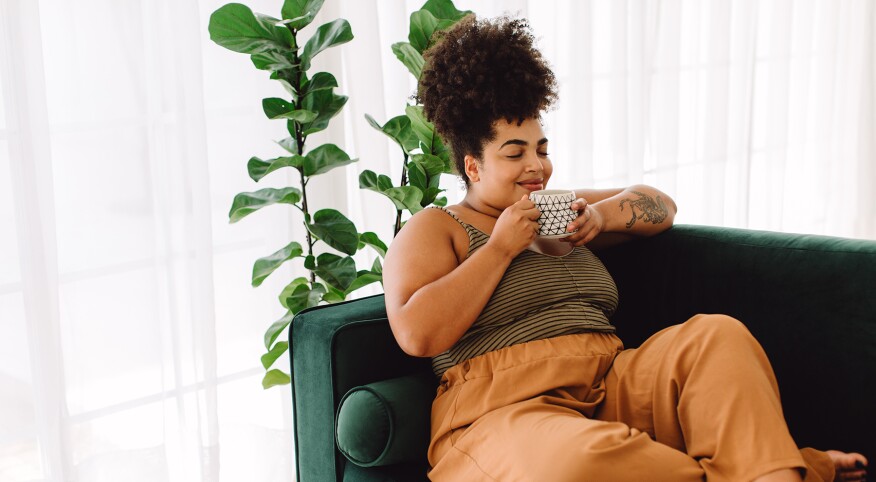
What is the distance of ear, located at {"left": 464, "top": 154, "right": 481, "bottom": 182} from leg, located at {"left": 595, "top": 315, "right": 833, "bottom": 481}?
454 millimetres

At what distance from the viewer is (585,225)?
5.49ft

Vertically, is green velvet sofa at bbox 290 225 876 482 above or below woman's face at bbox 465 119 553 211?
below

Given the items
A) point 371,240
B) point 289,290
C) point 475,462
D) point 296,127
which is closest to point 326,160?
point 296,127

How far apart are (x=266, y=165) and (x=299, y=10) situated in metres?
0.34

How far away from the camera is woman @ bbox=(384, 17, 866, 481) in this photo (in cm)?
124

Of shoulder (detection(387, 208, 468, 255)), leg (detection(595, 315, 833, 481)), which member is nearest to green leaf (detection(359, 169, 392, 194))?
shoulder (detection(387, 208, 468, 255))

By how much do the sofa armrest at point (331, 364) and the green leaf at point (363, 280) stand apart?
8.9 inches

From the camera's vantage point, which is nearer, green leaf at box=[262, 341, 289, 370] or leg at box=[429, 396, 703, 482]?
leg at box=[429, 396, 703, 482]

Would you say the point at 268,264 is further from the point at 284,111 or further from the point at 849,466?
the point at 849,466

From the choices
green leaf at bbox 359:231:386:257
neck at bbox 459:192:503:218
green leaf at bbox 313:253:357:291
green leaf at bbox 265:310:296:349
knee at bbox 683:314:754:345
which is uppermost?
neck at bbox 459:192:503:218

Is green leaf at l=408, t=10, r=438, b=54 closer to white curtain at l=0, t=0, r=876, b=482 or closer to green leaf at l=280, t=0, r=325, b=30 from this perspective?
green leaf at l=280, t=0, r=325, b=30

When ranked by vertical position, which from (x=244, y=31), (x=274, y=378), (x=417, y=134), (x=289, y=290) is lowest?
(x=274, y=378)

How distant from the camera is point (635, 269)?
189 cm

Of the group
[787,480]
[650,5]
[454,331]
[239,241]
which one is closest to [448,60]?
[454,331]
